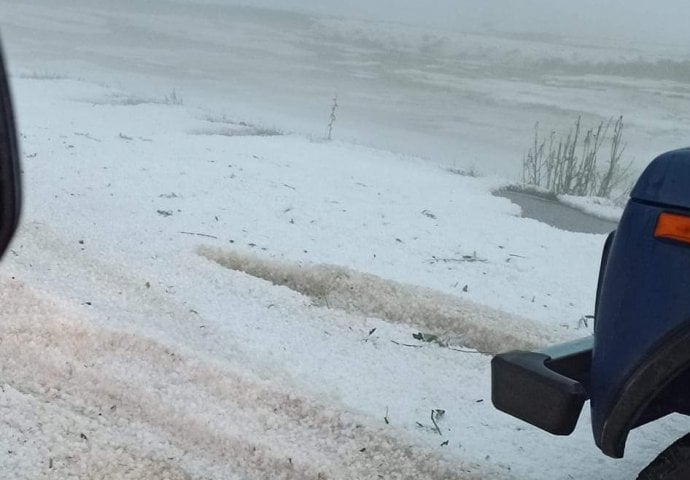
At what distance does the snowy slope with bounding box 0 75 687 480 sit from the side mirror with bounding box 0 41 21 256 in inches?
71.3

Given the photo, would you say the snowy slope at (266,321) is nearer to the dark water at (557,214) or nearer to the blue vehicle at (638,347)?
the dark water at (557,214)

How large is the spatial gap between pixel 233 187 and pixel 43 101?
21.2 feet

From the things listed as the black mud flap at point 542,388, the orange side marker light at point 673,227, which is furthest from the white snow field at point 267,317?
the orange side marker light at point 673,227

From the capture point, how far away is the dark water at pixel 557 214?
9.69 m

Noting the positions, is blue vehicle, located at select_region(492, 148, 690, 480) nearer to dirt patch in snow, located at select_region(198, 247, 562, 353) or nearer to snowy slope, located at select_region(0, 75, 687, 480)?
snowy slope, located at select_region(0, 75, 687, 480)

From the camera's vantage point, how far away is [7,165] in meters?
1.74

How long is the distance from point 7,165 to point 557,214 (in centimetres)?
925

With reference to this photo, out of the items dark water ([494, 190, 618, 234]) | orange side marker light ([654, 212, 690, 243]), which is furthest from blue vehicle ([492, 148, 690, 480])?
dark water ([494, 190, 618, 234])

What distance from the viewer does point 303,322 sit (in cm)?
527

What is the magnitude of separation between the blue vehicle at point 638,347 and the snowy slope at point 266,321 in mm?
1091

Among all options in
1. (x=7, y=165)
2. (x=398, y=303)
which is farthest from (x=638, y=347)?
(x=398, y=303)

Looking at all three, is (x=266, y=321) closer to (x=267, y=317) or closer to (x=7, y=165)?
(x=267, y=317)

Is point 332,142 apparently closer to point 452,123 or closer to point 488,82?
point 452,123

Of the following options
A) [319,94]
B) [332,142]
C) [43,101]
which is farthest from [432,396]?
[319,94]
